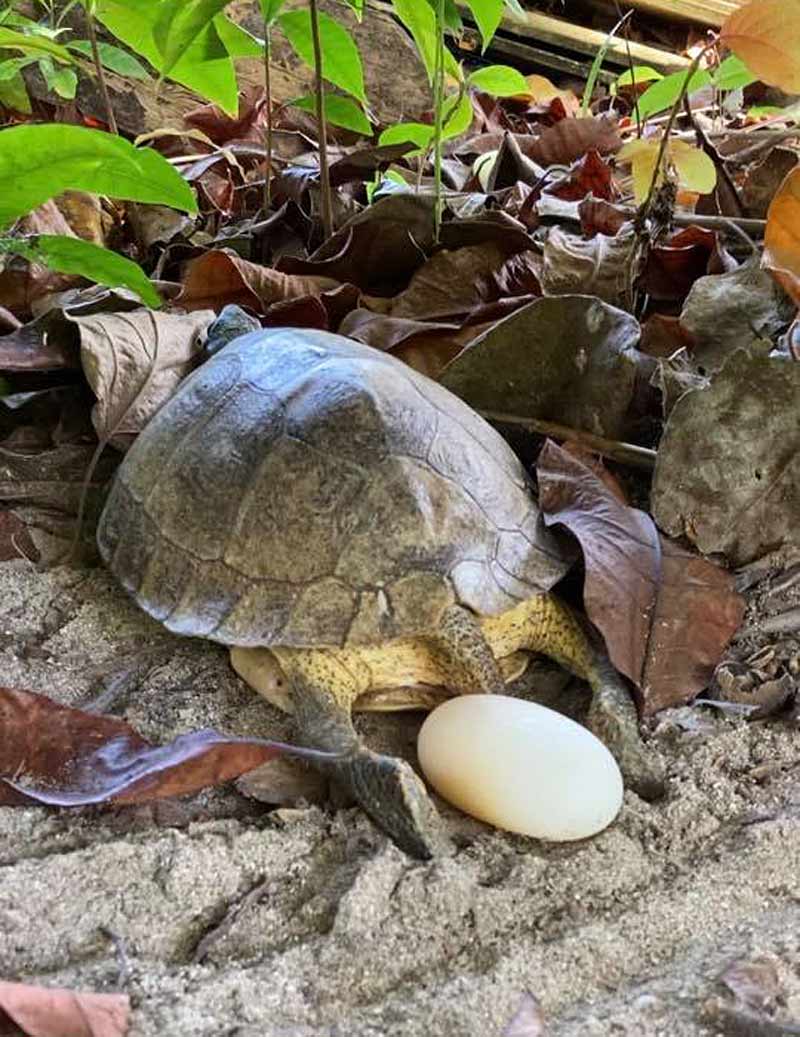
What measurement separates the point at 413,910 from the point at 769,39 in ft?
4.73

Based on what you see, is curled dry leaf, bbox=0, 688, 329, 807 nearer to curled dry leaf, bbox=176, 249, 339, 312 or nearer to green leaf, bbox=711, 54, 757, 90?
curled dry leaf, bbox=176, 249, 339, 312

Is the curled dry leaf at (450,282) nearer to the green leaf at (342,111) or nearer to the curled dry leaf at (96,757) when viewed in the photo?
the green leaf at (342,111)

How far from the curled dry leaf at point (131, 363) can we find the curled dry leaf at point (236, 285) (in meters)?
0.22

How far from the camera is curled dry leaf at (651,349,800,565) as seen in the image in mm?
1587

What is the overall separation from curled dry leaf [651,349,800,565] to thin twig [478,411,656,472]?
0.12 m

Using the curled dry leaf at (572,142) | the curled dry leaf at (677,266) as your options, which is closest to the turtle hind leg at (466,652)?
the curled dry leaf at (677,266)

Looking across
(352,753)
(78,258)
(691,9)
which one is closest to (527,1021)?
(352,753)

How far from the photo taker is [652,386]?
1803 millimetres

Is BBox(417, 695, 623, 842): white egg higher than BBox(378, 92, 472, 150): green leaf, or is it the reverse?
BBox(378, 92, 472, 150): green leaf

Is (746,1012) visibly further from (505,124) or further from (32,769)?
(505,124)

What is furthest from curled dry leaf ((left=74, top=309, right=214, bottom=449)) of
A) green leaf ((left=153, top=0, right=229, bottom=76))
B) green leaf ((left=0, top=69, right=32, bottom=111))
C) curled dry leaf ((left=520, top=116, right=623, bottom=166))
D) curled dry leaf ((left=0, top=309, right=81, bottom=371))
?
curled dry leaf ((left=520, top=116, right=623, bottom=166))

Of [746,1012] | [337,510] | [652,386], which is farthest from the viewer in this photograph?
[652,386]

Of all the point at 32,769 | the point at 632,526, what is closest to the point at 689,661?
the point at 632,526

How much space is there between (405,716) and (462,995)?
23.7 inches
